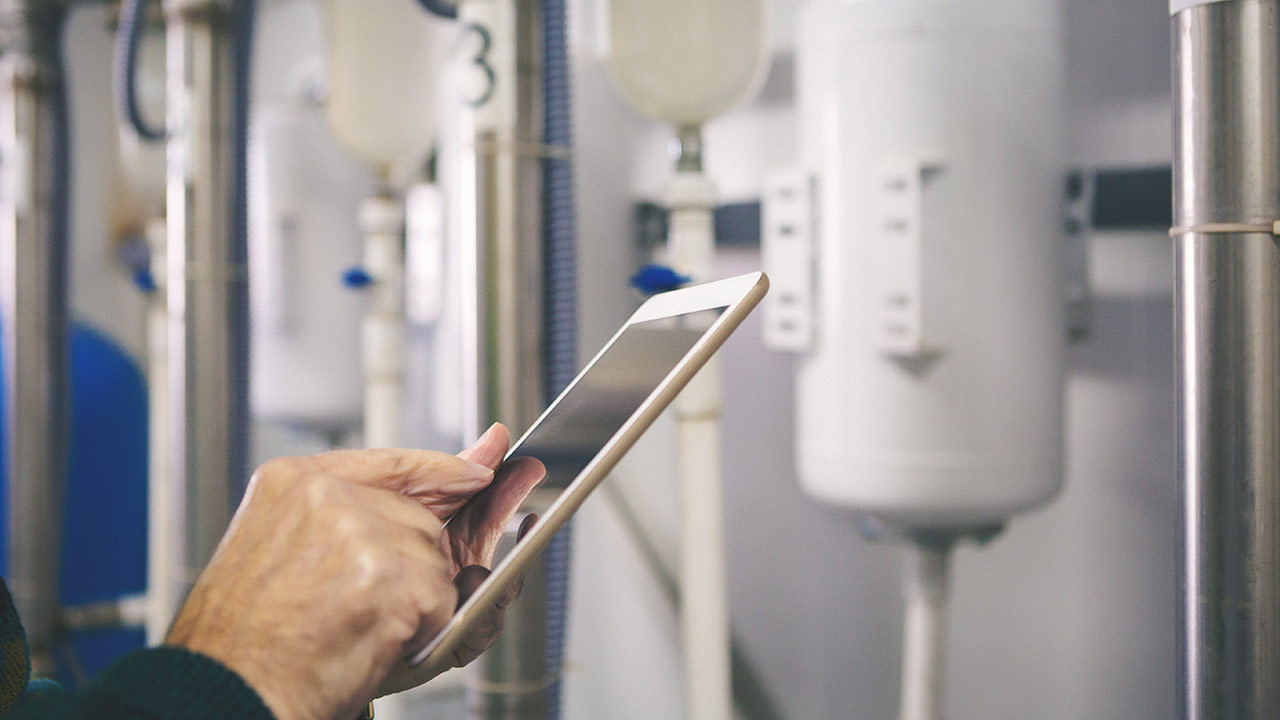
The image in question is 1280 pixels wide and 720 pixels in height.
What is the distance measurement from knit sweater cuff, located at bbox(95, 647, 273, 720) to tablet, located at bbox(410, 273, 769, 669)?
70 mm

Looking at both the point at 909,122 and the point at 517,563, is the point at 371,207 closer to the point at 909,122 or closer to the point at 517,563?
the point at 909,122

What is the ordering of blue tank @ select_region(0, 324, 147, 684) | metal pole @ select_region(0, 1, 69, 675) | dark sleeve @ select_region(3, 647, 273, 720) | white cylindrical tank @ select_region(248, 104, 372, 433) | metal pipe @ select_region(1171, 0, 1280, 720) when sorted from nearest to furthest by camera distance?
dark sleeve @ select_region(3, 647, 273, 720) < metal pipe @ select_region(1171, 0, 1280, 720) < white cylindrical tank @ select_region(248, 104, 372, 433) < metal pole @ select_region(0, 1, 69, 675) < blue tank @ select_region(0, 324, 147, 684)

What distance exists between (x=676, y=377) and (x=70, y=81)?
225 cm

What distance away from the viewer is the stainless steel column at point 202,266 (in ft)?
4.72

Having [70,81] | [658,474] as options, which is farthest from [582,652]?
[70,81]

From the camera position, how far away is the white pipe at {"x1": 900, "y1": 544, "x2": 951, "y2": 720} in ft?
3.19

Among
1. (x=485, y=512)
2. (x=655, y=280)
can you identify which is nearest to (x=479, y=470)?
(x=485, y=512)

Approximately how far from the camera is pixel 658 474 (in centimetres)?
148

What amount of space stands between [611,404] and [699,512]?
483 millimetres

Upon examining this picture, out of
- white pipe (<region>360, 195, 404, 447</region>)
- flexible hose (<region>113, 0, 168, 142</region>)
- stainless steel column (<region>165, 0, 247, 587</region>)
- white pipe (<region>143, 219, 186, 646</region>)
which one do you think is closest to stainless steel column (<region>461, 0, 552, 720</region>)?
white pipe (<region>360, 195, 404, 447</region>)

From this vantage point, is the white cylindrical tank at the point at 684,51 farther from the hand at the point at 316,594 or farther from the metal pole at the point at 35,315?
the metal pole at the point at 35,315

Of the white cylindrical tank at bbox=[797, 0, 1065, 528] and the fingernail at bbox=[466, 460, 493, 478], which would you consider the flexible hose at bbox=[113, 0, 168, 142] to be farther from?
the fingernail at bbox=[466, 460, 493, 478]

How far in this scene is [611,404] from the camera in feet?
1.62

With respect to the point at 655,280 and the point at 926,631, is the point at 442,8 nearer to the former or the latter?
the point at 655,280
